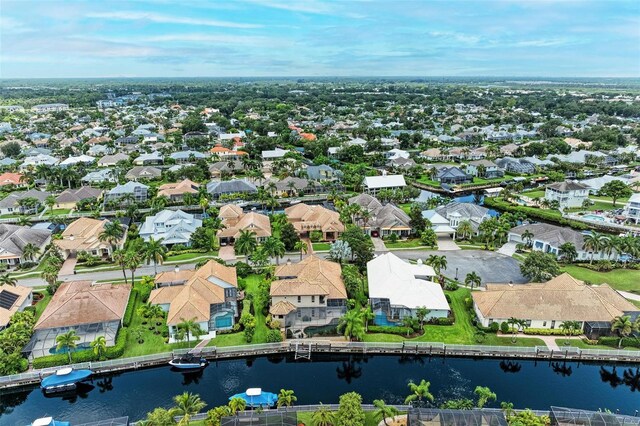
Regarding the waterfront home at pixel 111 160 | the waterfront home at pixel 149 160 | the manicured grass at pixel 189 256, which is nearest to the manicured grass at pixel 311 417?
the manicured grass at pixel 189 256

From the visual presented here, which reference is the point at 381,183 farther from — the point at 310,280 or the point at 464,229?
the point at 310,280

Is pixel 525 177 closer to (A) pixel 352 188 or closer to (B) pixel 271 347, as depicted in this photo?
(A) pixel 352 188

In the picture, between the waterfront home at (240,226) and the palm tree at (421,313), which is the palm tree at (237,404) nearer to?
the palm tree at (421,313)

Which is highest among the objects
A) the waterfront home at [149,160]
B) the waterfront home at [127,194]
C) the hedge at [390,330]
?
the waterfront home at [149,160]

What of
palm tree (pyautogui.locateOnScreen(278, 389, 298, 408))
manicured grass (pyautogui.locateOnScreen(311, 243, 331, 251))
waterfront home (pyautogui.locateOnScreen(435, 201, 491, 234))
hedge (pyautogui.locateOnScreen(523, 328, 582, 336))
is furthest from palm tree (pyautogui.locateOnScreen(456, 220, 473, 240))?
palm tree (pyautogui.locateOnScreen(278, 389, 298, 408))

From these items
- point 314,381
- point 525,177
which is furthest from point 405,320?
point 525,177

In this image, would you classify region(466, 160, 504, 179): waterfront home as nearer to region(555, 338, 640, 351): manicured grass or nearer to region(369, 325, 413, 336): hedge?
region(555, 338, 640, 351): manicured grass
